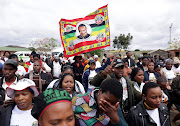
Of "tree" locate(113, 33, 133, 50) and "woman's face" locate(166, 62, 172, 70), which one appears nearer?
"woman's face" locate(166, 62, 172, 70)

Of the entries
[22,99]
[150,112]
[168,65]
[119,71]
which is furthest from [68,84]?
[168,65]

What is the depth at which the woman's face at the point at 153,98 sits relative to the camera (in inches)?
89.4

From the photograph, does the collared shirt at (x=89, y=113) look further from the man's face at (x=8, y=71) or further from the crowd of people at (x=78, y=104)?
the man's face at (x=8, y=71)

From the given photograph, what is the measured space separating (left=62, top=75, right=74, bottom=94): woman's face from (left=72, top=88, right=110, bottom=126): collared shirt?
1.20 metres

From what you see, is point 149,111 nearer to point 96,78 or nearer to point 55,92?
point 96,78

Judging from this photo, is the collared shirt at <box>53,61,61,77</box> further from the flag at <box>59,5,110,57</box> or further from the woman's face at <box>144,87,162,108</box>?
the woman's face at <box>144,87,162,108</box>

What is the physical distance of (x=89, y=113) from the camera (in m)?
1.56

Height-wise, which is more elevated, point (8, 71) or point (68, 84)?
point (8, 71)

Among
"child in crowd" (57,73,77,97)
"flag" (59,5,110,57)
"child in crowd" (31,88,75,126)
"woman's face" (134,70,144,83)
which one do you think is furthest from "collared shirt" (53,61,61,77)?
"child in crowd" (31,88,75,126)

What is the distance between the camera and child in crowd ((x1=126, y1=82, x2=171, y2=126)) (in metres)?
2.18

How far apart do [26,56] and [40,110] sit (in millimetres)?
23566

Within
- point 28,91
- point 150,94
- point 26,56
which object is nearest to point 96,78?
point 150,94

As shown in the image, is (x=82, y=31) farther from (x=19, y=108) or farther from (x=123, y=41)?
(x=123, y=41)

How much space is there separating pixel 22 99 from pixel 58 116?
1104 mm
